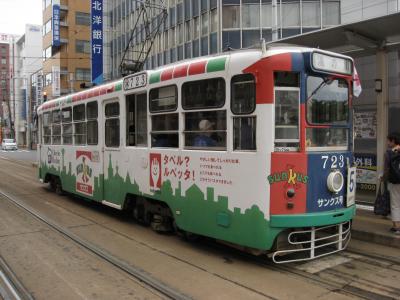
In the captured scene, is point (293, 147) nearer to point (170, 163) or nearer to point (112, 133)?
point (170, 163)

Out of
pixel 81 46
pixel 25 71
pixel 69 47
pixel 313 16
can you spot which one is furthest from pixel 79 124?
pixel 25 71

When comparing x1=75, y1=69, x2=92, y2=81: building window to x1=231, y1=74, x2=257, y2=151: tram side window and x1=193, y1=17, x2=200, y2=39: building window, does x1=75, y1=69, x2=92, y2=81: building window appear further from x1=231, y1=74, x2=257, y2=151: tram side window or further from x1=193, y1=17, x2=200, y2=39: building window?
x1=231, y1=74, x2=257, y2=151: tram side window

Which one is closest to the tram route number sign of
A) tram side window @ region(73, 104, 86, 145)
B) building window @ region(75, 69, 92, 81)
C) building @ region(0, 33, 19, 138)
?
tram side window @ region(73, 104, 86, 145)

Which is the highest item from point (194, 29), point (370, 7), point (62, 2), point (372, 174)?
point (62, 2)

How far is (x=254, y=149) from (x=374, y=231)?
308cm

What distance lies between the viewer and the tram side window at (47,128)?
13992mm

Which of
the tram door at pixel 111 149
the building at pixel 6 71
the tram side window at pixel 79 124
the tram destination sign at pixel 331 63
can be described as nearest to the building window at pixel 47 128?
the tram side window at pixel 79 124

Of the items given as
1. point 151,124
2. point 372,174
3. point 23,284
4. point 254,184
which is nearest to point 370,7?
point 372,174

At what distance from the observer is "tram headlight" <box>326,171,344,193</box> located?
656cm

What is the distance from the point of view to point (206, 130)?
23.1 ft

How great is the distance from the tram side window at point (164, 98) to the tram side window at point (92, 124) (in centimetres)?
278

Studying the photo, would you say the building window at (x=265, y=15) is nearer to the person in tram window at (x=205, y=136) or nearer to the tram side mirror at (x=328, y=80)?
the tram side mirror at (x=328, y=80)

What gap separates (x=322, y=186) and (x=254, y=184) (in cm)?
98

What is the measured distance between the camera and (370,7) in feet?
62.3
